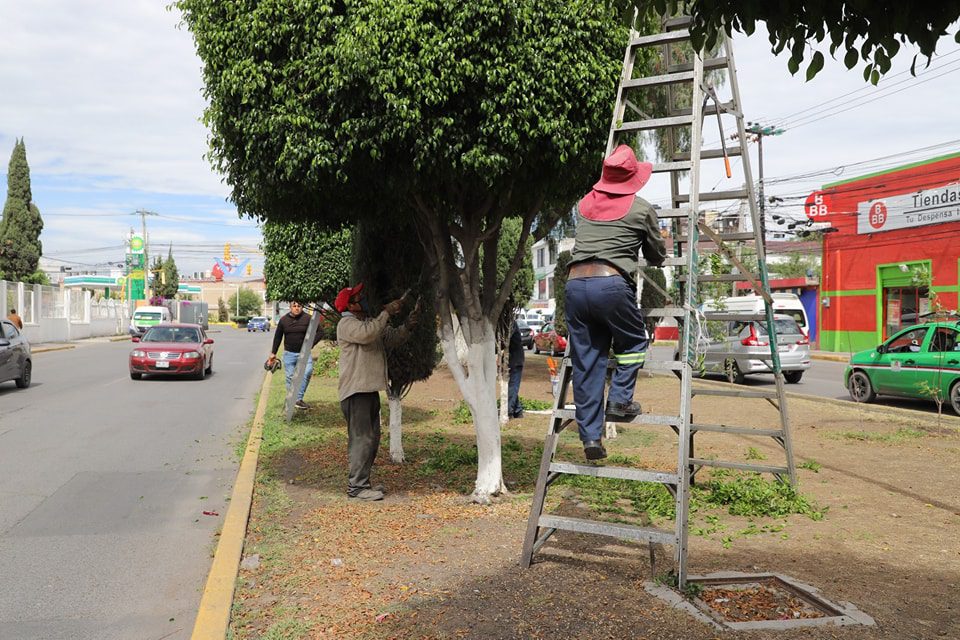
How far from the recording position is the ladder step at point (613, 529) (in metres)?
4.40

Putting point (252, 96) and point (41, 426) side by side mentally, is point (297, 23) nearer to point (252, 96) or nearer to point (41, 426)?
point (252, 96)

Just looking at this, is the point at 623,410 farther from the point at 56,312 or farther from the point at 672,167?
the point at 56,312

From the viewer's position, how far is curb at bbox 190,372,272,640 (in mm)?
4309

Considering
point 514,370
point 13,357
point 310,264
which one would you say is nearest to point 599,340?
point 310,264

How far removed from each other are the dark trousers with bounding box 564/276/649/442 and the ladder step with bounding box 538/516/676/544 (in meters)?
0.49

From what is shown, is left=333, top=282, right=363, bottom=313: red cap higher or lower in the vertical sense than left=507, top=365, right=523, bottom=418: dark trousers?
higher

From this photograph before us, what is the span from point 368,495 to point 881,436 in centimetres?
745

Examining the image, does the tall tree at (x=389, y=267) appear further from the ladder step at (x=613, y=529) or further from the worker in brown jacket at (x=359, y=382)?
the ladder step at (x=613, y=529)

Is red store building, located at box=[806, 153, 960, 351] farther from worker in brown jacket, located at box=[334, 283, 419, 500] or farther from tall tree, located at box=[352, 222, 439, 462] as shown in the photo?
worker in brown jacket, located at box=[334, 283, 419, 500]

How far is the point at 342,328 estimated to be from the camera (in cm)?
698

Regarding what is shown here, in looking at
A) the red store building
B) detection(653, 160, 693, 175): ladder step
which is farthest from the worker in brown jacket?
the red store building

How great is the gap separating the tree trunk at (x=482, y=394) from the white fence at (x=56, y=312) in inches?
1317

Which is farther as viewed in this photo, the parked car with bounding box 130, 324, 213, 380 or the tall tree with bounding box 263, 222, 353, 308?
the parked car with bounding box 130, 324, 213, 380

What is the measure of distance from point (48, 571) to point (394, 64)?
415cm
